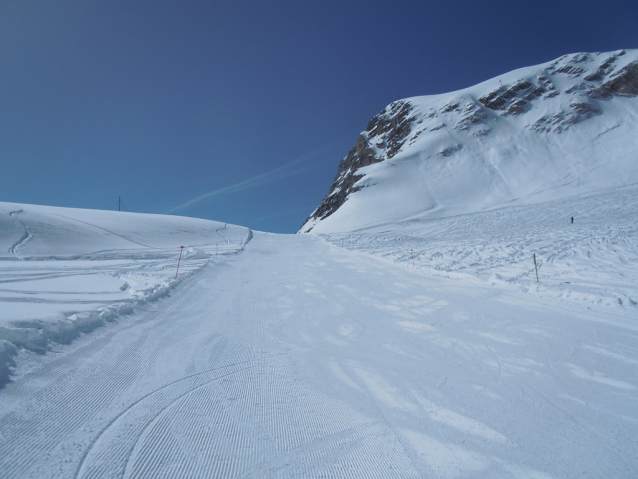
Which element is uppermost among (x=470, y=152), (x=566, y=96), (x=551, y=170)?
(x=566, y=96)

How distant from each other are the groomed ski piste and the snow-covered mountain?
35081 mm

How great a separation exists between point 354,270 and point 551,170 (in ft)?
190

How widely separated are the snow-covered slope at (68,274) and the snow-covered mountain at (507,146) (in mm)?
28170

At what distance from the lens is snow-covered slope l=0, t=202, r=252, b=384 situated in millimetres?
4246

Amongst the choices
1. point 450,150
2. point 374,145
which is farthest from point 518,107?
point 374,145

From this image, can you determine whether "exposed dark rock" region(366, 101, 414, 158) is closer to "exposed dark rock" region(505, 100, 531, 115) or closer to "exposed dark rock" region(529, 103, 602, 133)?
"exposed dark rock" region(505, 100, 531, 115)

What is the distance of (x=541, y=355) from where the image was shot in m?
3.91

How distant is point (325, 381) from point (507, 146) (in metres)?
78.5

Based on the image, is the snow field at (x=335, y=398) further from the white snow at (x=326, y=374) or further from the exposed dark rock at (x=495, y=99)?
the exposed dark rock at (x=495, y=99)

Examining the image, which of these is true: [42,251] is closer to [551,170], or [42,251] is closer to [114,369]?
[114,369]

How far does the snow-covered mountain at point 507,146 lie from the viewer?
4531cm

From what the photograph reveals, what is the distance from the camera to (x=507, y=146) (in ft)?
212

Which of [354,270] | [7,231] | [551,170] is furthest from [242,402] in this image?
[551,170]

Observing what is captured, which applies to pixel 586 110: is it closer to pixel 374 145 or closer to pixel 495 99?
pixel 495 99
